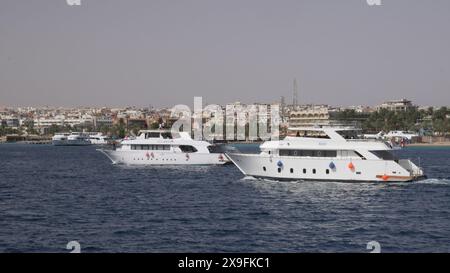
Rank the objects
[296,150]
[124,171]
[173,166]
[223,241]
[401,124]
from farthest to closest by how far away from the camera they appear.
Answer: [401,124]
[173,166]
[124,171]
[296,150]
[223,241]

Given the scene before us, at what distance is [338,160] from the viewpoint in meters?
38.3

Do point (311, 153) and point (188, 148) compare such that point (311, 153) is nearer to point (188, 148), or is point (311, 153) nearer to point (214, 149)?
point (214, 149)

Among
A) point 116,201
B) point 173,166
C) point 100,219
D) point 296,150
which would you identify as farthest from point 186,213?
point 173,166

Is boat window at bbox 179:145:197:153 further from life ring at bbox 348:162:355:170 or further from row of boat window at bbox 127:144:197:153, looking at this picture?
life ring at bbox 348:162:355:170

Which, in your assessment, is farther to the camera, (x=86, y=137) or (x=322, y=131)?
(x=86, y=137)

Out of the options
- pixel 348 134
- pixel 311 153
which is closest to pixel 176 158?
pixel 311 153

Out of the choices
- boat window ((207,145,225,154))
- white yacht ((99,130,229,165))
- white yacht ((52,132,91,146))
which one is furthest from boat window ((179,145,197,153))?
white yacht ((52,132,91,146))

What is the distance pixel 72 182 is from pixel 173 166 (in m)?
18.4

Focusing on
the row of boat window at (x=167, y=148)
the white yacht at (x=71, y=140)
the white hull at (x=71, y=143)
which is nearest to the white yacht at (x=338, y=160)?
the row of boat window at (x=167, y=148)

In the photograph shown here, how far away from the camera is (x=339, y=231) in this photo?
906 inches

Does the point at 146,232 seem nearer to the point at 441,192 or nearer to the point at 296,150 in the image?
the point at 296,150

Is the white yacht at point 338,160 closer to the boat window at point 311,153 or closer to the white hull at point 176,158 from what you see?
the boat window at point 311,153

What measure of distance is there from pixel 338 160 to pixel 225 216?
1378 cm

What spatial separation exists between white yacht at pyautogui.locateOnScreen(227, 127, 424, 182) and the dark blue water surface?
740mm
